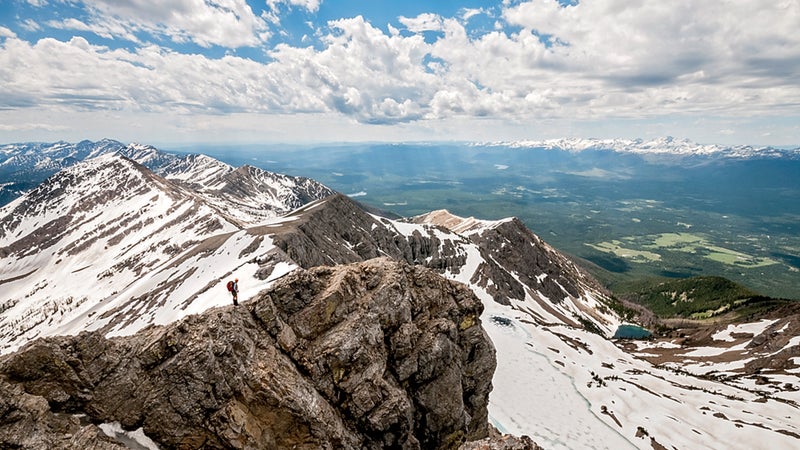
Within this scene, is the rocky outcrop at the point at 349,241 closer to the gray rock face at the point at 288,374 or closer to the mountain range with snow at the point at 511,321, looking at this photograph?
the mountain range with snow at the point at 511,321

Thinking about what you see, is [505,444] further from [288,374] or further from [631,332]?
[631,332]

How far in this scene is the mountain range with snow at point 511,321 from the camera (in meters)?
50.2

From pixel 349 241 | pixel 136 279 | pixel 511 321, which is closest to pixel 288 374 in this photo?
pixel 511 321

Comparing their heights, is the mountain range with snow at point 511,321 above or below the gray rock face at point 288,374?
below

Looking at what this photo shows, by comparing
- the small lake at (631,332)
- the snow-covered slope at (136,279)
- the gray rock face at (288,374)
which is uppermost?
the gray rock face at (288,374)

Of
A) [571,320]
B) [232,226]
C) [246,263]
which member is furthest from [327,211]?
[571,320]

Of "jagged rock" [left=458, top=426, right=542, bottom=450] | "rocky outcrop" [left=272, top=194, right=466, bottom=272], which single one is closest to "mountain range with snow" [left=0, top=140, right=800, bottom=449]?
"rocky outcrop" [left=272, top=194, right=466, bottom=272]

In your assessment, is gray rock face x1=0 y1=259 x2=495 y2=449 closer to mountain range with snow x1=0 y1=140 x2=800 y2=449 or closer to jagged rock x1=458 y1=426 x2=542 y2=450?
mountain range with snow x1=0 y1=140 x2=800 y2=449

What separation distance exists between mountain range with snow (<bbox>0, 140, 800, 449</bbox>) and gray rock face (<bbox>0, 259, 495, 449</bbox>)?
129cm

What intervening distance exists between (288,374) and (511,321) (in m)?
76.3

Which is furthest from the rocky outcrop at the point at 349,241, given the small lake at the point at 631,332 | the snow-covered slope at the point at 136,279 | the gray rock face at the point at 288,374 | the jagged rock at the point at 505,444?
the jagged rock at the point at 505,444

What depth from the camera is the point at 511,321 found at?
9006 cm

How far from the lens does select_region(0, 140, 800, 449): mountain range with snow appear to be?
5016 cm

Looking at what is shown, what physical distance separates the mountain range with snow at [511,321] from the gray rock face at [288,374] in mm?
1289
